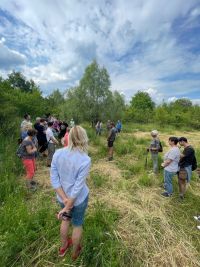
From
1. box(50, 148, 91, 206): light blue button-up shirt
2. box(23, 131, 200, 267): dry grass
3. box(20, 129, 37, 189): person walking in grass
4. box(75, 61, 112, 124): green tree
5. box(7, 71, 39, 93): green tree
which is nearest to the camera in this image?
box(50, 148, 91, 206): light blue button-up shirt

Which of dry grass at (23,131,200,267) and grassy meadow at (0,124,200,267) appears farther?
dry grass at (23,131,200,267)

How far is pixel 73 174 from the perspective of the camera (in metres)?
2.52

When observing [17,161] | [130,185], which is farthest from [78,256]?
[17,161]

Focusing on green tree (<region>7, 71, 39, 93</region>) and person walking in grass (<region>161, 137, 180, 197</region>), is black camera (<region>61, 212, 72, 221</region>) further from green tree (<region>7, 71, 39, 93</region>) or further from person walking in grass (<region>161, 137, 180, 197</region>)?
green tree (<region>7, 71, 39, 93</region>)

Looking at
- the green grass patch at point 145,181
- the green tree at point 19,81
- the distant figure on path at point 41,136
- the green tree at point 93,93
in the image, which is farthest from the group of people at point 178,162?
the green tree at point 19,81

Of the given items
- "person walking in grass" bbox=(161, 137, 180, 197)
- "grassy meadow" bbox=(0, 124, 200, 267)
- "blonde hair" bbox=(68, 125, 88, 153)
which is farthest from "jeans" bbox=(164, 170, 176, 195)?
"blonde hair" bbox=(68, 125, 88, 153)

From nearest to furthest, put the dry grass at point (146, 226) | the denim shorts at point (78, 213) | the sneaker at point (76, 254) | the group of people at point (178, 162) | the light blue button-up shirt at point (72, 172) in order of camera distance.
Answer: the light blue button-up shirt at point (72, 172)
the denim shorts at point (78, 213)
the sneaker at point (76, 254)
the dry grass at point (146, 226)
the group of people at point (178, 162)

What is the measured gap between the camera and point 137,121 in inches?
1474

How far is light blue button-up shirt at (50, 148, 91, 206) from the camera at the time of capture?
97.6 inches

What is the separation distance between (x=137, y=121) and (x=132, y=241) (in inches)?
1371

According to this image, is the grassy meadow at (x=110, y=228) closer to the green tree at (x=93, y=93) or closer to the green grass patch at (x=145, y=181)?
the green grass patch at (x=145, y=181)

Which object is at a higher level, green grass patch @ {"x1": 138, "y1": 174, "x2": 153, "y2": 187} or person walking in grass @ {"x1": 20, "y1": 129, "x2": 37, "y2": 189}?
person walking in grass @ {"x1": 20, "y1": 129, "x2": 37, "y2": 189}

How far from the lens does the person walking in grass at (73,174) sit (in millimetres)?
2484

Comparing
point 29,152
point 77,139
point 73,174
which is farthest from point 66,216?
point 29,152
